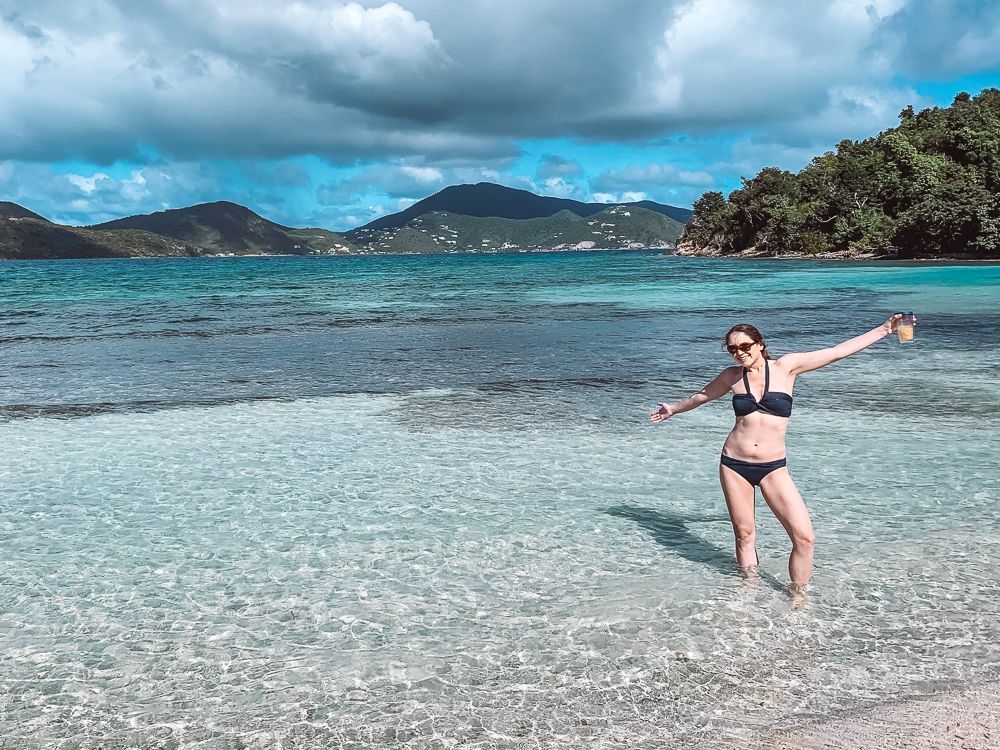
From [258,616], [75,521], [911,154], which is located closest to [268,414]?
[75,521]

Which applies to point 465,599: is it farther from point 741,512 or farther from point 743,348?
point 743,348

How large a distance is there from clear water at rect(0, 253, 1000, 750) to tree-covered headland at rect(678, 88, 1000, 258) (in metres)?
79.6

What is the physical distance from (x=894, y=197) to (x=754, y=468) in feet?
350

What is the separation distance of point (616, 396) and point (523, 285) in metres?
44.6

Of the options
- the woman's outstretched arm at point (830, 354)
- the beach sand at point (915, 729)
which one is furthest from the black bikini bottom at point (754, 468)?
the beach sand at point (915, 729)

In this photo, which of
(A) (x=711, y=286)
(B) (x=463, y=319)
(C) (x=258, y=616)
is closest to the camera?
(C) (x=258, y=616)

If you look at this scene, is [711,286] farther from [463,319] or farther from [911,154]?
[911,154]

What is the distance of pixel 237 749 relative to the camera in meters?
4.42

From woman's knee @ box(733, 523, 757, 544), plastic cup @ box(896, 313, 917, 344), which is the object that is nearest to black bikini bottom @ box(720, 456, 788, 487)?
woman's knee @ box(733, 523, 757, 544)

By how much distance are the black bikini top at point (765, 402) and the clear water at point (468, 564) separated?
56.1 inches

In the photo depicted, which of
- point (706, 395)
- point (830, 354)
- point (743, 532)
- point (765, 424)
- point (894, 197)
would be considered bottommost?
point (743, 532)

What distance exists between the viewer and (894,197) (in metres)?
99.4

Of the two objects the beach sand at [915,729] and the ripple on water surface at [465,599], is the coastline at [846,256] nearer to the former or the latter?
the ripple on water surface at [465,599]

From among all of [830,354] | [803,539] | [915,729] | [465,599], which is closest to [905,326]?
[830,354]
